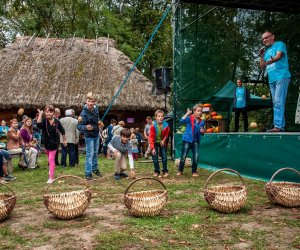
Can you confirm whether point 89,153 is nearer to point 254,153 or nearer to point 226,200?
point 254,153

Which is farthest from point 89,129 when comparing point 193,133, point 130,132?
→ point 193,133

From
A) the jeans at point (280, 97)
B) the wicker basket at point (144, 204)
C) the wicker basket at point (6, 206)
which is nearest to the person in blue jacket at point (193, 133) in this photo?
the jeans at point (280, 97)

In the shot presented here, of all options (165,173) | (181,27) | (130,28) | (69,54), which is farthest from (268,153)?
(130,28)

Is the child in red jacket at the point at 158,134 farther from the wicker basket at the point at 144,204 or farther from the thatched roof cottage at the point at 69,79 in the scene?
the thatched roof cottage at the point at 69,79

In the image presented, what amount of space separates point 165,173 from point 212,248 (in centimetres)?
490

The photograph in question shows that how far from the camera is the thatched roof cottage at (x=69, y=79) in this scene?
57.6 feet

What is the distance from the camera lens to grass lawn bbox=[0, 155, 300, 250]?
136 inches

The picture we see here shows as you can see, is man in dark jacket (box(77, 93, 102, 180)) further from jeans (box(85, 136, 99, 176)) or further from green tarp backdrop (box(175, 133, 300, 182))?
green tarp backdrop (box(175, 133, 300, 182))

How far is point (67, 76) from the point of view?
18.7m

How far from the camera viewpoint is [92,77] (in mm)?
18594

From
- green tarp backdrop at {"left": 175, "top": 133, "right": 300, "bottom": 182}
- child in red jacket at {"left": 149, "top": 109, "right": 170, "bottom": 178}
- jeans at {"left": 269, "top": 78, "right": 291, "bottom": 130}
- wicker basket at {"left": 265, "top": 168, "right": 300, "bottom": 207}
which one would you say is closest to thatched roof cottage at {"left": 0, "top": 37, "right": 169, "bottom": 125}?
green tarp backdrop at {"left": 175, "top": 133, "right": 300, "bottom": 182}

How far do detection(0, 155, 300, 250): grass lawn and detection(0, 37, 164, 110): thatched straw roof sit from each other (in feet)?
40.4

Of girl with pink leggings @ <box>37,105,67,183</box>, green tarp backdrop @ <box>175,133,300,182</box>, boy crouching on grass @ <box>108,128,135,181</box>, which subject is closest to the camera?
green tarp backdrop @ <box>175,133,300,182</box>

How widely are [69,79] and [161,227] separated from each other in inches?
619
